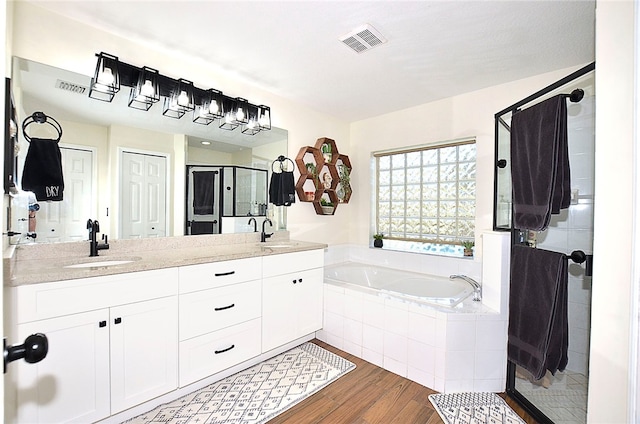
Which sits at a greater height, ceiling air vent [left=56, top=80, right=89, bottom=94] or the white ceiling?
the white ceiling

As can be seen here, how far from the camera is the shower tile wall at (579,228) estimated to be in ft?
6.75

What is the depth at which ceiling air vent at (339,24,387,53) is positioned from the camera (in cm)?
206

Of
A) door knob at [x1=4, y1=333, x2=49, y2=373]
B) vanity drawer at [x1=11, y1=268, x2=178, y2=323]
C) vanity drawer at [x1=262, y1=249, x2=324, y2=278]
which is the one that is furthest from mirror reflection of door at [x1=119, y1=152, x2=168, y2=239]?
door knob at [x1=4, y1=333, x2=49, y2=373]

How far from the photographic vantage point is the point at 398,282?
3.38 metres

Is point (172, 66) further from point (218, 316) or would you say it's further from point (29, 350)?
point (29, 350)

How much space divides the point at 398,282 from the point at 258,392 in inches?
72.0

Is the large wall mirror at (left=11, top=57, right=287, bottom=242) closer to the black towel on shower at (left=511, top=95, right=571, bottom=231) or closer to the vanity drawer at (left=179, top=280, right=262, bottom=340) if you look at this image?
the vanity drawer at (left=179, top=280, right=262, bottom=340)

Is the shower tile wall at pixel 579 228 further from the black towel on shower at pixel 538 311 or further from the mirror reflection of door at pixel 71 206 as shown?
the mirror reflection of door at pixel 71 206

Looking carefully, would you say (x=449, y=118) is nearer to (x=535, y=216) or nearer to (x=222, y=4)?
(x=535, y=216)

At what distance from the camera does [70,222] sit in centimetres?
200

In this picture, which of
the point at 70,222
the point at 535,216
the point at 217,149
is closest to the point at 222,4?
the point at 217,149

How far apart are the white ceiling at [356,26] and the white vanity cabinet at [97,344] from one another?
5.15ft

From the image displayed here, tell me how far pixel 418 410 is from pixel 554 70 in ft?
9.05

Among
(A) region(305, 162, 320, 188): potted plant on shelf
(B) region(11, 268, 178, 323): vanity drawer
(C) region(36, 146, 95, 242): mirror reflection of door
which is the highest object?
(A) region(305, 162, 320, 188): potted plant on shelf
